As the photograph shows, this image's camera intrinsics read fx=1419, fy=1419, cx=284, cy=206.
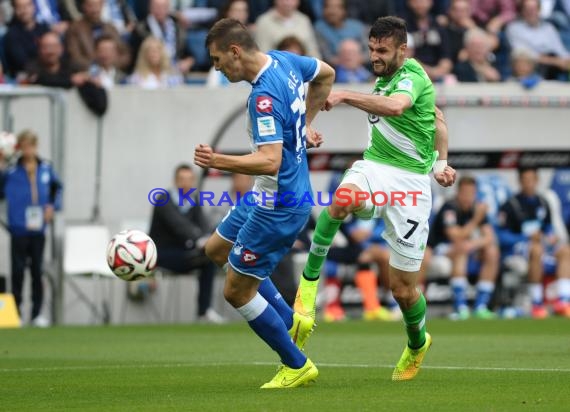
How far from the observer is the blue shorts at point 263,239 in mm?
9195

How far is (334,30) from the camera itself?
22.2m

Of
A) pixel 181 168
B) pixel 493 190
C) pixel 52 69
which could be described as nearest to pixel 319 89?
pixel 181 168

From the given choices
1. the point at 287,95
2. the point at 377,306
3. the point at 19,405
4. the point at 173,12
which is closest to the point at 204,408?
the point at 19,405

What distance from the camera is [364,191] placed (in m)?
10.1

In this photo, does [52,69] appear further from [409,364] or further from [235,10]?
[409,364]

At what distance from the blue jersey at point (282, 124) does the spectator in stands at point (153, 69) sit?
36.6 ft

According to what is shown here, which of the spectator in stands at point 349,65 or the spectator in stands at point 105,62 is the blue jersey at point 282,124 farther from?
the spectator in stands at point 349,65

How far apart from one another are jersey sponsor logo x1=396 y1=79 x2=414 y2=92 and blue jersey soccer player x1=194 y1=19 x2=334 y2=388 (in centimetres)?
58

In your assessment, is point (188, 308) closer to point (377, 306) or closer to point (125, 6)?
point (377, 306)

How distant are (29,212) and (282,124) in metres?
10.5

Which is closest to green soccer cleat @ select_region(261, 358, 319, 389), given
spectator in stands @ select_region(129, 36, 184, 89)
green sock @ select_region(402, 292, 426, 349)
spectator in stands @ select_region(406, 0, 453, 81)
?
green sock @ select_region(402, 292, 426, 349)

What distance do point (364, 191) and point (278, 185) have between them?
1046 millimetres

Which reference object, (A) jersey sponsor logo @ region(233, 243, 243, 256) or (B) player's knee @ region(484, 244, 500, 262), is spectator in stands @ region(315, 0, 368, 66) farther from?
(A) jersey sponsor logo @ region(233, 243, 243, 256)

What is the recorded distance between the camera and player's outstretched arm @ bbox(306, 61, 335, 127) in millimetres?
9773
